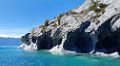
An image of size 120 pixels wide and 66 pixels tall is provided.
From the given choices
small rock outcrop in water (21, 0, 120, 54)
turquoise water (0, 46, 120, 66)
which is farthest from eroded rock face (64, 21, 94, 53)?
turquoise water (0, 46, 120, 66)

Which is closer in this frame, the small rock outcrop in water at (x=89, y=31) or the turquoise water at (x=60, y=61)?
the turquoise water at (x=60, y=61)

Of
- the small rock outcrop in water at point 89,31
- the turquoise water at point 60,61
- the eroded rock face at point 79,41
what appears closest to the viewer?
the turquoise water at point 60,61

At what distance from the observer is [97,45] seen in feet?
364

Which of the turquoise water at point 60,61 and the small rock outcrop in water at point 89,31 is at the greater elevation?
the small rock outcrop in water at point 89,31

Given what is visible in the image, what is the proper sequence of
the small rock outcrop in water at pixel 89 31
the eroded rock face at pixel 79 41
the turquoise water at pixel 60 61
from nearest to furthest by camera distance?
the turquoise water at pixel 60 61
the small rock outcrop in water at pixel 89 31
the eroded rock face at pixel 79 41

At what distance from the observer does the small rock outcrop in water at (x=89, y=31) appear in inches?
4205

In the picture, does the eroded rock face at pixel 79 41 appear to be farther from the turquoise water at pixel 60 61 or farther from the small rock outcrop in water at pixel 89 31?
the turquoise water at pixel 60 61

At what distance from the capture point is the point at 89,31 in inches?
4407

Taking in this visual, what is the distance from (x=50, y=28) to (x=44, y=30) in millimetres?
4055

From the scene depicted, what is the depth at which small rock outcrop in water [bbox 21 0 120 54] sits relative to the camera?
350 ft

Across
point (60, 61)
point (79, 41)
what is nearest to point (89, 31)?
point (79, 41)

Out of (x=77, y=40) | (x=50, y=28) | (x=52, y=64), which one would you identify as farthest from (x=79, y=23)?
(x=52, y=64)

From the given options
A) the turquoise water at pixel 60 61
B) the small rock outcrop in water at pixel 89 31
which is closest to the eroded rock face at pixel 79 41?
the small rock outcrop in water at pixel 89 31

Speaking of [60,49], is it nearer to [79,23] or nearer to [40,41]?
[79,23]
